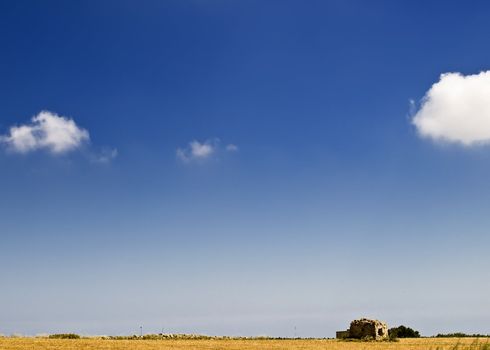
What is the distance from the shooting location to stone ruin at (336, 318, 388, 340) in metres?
82.1

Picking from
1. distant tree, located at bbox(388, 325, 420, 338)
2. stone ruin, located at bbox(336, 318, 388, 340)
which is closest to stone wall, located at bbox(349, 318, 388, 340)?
stone ruin, located at bbox(336, 318, 388, 340)

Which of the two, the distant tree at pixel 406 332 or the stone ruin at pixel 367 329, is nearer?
the stone ruin at pixel 367 329

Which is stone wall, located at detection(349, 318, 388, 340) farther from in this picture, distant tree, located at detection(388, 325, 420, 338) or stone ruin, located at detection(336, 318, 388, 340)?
distant tree, located at detection(388, 325, 420, 338)

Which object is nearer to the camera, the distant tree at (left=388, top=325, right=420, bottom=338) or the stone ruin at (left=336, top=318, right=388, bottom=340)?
the stone ruin at (left=336, top=318, right=388, bottom=340)

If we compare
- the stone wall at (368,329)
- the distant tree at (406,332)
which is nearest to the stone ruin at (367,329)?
the stone wall at (368,329)

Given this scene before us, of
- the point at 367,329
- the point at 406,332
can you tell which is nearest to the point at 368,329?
the point at 367,329

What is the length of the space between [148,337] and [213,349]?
33228 mm

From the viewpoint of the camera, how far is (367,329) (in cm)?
8269

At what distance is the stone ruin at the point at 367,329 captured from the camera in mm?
82062

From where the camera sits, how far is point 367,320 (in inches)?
3278

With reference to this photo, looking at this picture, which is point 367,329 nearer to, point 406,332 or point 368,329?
point 368,329

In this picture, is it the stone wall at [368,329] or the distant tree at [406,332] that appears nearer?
the stone wall at [368,329]

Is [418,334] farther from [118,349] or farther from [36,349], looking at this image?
[36,349]

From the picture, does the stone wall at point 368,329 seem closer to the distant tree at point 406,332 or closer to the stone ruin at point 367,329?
the stone ruin at point 367,329
